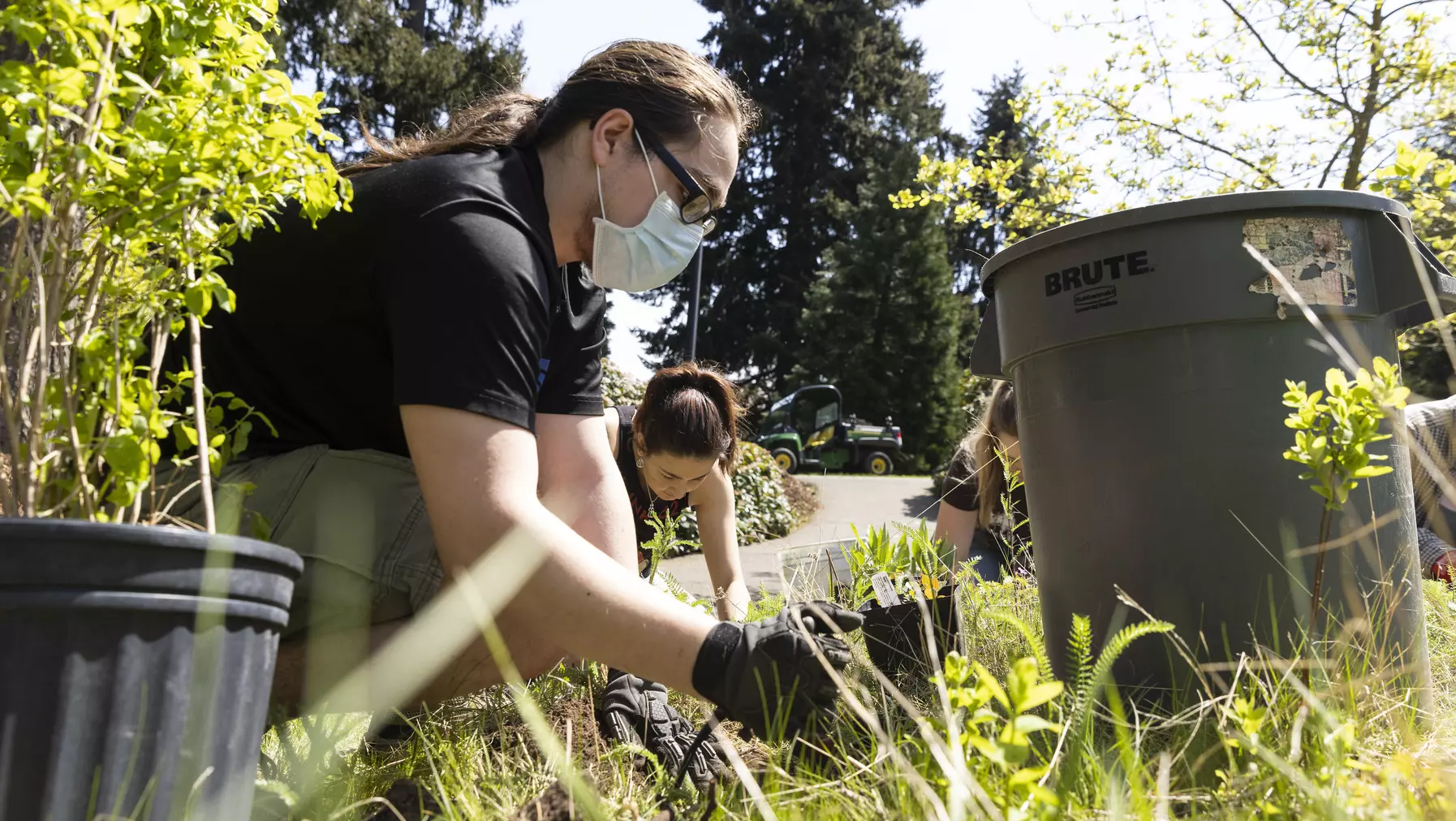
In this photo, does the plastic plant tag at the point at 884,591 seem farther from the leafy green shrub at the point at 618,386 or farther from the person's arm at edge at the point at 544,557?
the leafy green shrub at the point at 618,386

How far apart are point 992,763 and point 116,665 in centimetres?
110

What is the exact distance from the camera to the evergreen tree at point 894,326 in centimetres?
2419

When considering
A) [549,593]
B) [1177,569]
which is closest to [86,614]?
[549,593]

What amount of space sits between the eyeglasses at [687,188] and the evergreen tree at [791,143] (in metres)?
25.9

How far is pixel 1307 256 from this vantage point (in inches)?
74.4

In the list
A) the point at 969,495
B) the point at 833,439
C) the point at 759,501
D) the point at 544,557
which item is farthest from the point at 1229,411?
the point at 833,439

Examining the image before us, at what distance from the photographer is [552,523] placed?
1.53 m

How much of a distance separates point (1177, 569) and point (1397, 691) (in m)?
0.43

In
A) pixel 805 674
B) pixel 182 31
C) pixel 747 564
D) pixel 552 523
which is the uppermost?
pixel 182 31

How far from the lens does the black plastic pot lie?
106 centimetres

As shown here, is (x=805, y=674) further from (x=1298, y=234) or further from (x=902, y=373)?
(x=902, y=373)

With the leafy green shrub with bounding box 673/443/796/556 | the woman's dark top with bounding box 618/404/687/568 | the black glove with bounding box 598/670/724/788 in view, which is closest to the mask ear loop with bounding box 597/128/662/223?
the black glove with bounding box 598/670/724/788

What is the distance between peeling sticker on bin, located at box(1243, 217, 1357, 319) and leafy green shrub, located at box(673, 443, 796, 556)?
347 inches

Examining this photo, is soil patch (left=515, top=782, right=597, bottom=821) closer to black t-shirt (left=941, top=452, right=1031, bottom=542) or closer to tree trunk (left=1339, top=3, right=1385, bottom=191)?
black t-shirt (left=941, top=452, right=1031, bottom=542)
